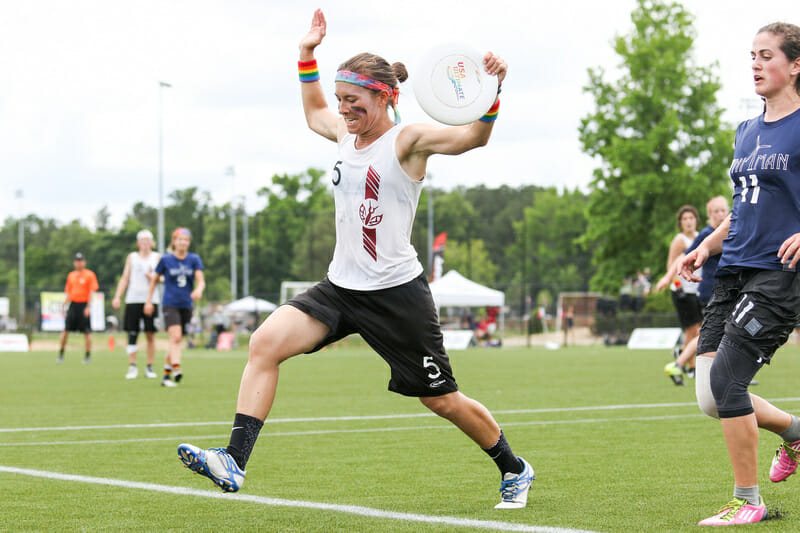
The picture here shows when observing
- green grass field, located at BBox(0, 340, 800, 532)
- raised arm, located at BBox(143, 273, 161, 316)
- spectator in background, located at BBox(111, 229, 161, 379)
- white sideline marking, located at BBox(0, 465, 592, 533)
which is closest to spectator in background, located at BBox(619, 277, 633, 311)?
spectator in background, located at BBox(111, 229, 161, 379)

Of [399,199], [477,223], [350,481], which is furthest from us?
[477,223]

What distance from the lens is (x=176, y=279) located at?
562 inches

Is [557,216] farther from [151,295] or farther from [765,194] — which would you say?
[765,194]

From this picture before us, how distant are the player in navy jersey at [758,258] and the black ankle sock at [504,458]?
3.28ft

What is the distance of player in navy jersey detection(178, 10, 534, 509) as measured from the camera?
4828 mm

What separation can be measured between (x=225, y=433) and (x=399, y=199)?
4.00 metres

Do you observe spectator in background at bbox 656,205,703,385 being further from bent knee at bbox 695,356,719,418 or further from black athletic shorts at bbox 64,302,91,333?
black athletic shorts at bbox 64,302,91,333

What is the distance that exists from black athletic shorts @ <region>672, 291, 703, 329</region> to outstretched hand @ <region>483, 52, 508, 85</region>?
9.27m

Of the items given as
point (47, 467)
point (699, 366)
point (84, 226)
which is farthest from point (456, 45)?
point (84, 226)

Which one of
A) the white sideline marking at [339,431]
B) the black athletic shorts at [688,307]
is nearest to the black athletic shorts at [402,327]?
the white sideline marking at [339,431]

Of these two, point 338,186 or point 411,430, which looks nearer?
point 338,186

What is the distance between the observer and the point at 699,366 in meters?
4.90

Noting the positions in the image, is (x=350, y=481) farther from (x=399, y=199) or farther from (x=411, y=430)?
(x=411, y=430)

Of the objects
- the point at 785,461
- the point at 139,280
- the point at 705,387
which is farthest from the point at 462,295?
the point at 705,387
